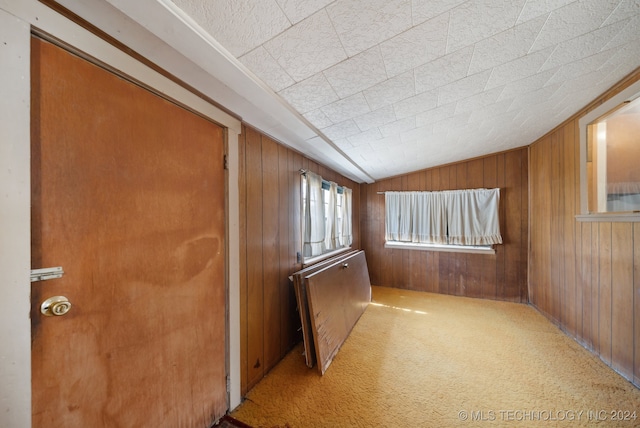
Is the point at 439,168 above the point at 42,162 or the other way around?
above

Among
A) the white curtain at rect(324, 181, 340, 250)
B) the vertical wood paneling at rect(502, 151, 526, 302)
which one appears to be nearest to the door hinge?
the white curtain at rect(324, 181, 340, 250)

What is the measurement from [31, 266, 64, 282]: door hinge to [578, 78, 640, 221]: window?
335 centimetres

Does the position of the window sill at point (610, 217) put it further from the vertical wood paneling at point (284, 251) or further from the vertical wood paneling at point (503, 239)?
the vertical wood paneling at point (284, 251)

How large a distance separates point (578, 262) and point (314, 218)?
2.74 meters

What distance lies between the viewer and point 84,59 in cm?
80

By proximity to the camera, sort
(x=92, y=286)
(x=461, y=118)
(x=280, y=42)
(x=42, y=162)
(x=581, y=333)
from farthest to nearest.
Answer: (x=581, y=333), (x=461, y=118), (x=280, y=42), (x=92, y=286), (x=42, y=162)

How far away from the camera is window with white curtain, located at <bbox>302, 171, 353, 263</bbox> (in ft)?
7.63

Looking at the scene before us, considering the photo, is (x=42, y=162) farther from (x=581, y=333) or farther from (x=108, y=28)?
(x=581, y=333)

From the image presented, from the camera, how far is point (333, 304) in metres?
2.13

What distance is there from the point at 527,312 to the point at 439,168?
2365 mm

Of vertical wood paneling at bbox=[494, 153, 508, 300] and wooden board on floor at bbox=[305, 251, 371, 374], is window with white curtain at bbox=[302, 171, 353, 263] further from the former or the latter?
vertical wood paneling at bbox=[494, 153, 508, 300]

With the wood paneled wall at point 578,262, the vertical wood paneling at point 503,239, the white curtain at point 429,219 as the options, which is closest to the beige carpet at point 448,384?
the wood paneled wall at point 578,262

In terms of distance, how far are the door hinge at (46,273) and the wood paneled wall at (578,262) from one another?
3383 millimetres

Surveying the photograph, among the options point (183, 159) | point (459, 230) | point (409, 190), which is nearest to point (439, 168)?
point (409, 190)
